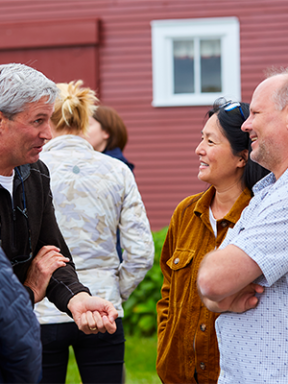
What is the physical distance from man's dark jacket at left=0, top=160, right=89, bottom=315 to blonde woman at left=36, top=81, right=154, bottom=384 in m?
0.51

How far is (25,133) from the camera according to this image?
204 cm

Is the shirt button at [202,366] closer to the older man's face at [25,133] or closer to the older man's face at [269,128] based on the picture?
the older man's face at [269,128]

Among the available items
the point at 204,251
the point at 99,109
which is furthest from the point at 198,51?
the point at 204,251

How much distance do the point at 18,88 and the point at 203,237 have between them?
1.15 meters

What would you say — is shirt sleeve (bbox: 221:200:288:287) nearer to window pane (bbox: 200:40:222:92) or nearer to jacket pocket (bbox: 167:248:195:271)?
jacket pocket (bbox: 167:248:195:271)

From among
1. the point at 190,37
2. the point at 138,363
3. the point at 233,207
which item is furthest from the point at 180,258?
the point at 190,37

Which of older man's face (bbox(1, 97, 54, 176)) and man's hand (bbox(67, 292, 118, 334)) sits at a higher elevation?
older man's face (bbox(1, 97, 54, 176))

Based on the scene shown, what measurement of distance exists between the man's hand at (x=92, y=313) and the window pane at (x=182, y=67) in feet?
24.2

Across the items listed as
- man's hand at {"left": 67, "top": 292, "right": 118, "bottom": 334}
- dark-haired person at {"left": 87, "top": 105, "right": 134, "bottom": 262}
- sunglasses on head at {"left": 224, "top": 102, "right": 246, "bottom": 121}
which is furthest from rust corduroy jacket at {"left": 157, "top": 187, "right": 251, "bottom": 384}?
dark-haired person at {"left": 87, "top": 105, "right": 134, "bottom": 262}

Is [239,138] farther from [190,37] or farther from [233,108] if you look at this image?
[190,37]

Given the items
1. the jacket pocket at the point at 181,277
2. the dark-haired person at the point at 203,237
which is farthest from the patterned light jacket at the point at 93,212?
the jacket pocket at the point at 181,277

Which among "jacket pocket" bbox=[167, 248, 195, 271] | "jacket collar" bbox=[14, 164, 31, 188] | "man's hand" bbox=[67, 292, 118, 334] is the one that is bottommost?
"man's hand" bbox=[67, 292, 118, 334]

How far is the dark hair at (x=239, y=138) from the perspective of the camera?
2564mm

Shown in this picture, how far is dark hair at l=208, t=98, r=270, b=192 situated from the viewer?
256cm
